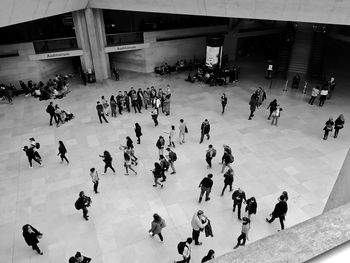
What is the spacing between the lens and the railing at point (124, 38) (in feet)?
69.9

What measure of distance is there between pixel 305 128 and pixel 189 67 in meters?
11.2

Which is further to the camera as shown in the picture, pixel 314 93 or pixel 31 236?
pixel 314 93

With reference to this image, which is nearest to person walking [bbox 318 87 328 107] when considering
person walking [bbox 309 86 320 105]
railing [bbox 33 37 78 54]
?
person walking [bbox 309 86 320 105]

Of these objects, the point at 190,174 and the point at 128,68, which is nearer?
the point at 190,174

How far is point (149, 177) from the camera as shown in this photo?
11.1m

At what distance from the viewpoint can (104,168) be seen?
11.6 metres

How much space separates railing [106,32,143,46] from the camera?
69.9ft

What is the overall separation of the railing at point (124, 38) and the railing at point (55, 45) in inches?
101

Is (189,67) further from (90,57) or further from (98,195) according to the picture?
(98,195)

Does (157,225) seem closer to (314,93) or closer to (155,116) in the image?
(155,116)

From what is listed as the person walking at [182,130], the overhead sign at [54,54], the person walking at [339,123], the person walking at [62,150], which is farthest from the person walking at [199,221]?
the overhead sign at [54,54]

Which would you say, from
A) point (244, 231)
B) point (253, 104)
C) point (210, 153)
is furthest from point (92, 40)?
point (244, 231)

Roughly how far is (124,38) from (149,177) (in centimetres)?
1397

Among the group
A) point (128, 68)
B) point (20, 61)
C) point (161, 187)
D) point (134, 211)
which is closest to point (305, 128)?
point (161, 187)
